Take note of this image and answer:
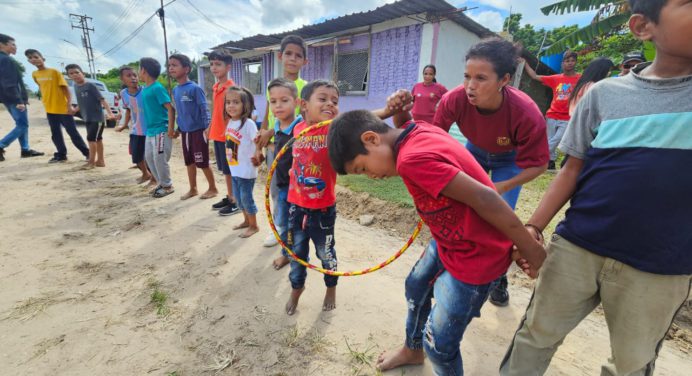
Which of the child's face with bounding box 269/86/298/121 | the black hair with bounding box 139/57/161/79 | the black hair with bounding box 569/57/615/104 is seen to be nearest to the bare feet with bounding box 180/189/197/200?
the black hair with bounding box 139/57/161/79

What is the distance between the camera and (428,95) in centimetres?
702

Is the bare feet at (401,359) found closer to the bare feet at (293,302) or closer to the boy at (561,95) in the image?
the bare feet at (293,302)

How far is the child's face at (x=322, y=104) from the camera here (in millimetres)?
2656

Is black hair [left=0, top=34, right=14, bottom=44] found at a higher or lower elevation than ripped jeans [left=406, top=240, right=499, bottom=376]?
higher

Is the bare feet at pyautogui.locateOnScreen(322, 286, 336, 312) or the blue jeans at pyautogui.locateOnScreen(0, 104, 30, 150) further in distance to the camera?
the blue jeans at pyautogui.locateOnScreen(0, 104, 30, 150)

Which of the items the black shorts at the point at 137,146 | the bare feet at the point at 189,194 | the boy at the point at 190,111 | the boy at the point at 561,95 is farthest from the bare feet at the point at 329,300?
the boy at the point at 561,95

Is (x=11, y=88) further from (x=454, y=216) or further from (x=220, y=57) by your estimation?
(x=454, y=216)

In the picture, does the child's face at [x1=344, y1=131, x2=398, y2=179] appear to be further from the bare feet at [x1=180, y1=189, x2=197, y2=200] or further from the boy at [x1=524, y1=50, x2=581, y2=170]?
the boy at [x1=524, y1=50, x2=581, y2=170]

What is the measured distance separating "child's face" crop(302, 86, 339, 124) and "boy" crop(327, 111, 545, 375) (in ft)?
3.21

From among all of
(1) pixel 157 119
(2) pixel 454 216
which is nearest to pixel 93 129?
(1) pixel 157 119

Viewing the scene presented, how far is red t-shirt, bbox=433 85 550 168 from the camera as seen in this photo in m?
2.43

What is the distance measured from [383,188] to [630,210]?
14.9 feet

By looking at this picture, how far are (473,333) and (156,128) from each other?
5672 mm

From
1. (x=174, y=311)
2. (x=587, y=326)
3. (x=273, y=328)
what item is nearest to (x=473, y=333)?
(x=587, y=326)
